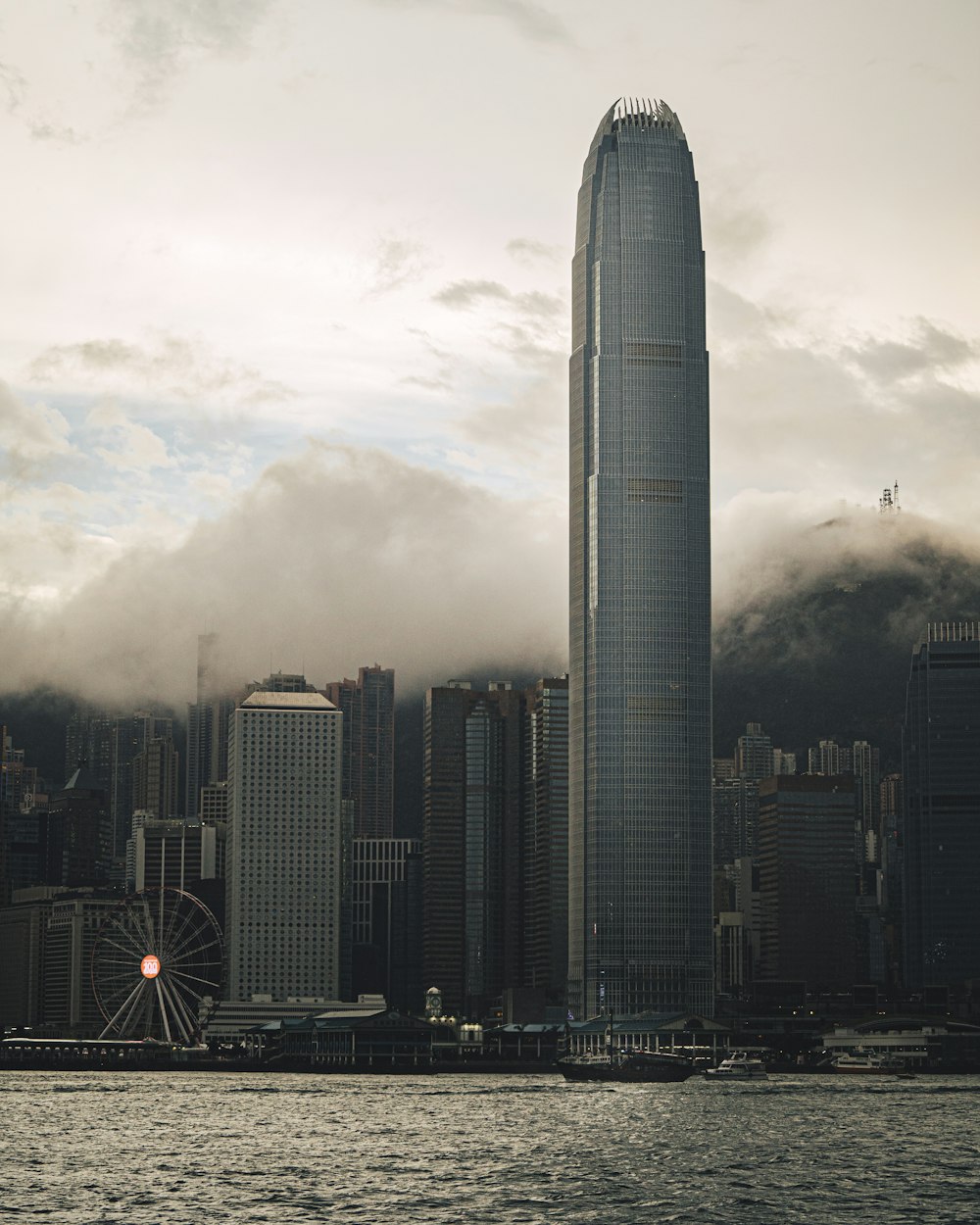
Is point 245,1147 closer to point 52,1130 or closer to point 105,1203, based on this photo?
point 52,1130

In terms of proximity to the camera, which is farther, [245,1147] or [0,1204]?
[245,1147]

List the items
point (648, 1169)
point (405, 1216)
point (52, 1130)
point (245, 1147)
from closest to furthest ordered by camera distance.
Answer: point (405, 1216), point (648, 1169), point (245, 1147), point (52, 1130)

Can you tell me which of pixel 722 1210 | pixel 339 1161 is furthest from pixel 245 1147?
pixel 722 1210

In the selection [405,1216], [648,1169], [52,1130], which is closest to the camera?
[405,1216]

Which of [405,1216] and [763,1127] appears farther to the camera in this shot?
[763,1127]

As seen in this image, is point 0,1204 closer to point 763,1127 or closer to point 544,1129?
point 544,1129

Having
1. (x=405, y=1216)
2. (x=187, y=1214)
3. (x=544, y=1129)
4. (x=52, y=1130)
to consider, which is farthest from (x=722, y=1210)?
(x=52, y=1130)

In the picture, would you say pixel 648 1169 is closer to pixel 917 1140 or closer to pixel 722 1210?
pixel 722 1210

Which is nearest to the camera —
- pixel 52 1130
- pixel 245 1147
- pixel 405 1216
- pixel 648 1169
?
pixel 405 1216
